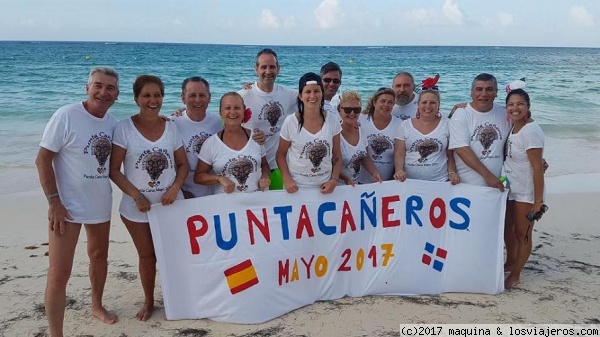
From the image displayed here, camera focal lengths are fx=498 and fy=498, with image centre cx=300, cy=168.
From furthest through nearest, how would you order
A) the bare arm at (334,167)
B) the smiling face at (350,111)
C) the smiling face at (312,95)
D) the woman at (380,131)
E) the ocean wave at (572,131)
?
the ocean wave at (572,131) → the woman at (380,131) → the smiling face at (350,111) → the bare arm at (334,167) → the smiling face at (312,95)

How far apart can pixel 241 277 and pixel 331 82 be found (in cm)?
206

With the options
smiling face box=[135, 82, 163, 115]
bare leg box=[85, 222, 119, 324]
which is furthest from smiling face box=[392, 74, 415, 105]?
bare leg box=[85, 222, 119, 324]

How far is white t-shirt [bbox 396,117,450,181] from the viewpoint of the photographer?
4234mm

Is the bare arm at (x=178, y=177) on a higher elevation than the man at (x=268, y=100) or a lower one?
lower

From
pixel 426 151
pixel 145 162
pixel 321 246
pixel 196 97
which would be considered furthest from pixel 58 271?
pixel 426 151

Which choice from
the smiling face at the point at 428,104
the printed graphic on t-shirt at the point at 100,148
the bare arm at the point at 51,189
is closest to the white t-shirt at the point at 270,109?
the smiling face at the point at 428,104

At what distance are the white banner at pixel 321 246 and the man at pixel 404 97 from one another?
35.5 inches

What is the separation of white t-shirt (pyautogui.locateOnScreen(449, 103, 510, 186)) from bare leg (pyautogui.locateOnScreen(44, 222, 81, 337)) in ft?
9.98

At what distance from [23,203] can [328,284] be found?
481 cm

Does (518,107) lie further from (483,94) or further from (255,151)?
(255,151)

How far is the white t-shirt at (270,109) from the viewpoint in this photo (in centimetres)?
464

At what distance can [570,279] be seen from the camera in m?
4.59

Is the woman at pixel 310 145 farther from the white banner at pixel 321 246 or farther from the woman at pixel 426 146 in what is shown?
the woman at pixel 426 146

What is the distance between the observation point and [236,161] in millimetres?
3715
